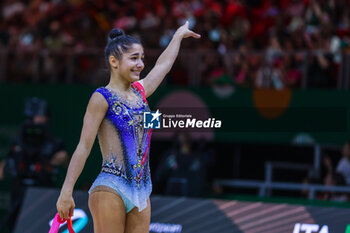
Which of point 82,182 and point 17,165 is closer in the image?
point 17,165

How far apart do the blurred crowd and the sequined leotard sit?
399 cm

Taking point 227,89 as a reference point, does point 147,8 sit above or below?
above

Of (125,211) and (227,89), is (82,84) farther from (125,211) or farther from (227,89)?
(125,211)

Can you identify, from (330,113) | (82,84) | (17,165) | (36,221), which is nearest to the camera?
(330,113)

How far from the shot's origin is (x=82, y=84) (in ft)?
36.9

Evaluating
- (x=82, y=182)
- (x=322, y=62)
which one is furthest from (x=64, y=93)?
(x=322, y=62)

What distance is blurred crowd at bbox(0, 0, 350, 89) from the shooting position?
9875mm

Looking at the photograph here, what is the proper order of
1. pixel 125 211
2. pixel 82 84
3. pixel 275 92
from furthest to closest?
pixel 82 84, pixel 275 92, pixel 125 211

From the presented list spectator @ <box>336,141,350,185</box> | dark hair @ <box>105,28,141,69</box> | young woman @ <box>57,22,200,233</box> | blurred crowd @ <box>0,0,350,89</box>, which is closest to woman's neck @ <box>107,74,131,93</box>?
young woman @ <box>57,22,200,233</box>

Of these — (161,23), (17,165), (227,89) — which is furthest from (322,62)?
(17,165)

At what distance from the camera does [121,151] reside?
13.2 feet

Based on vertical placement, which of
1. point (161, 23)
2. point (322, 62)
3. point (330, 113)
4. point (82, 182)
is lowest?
point (82, 182)

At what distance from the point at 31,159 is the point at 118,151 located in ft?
18.2

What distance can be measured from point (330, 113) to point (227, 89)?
14.1 feet
